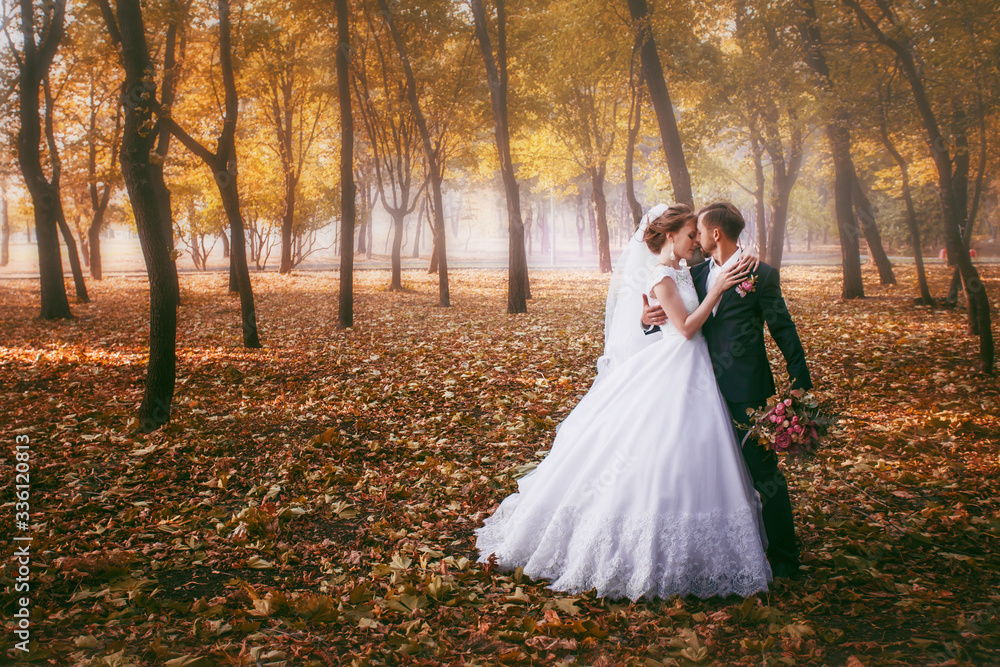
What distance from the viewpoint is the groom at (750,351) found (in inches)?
145

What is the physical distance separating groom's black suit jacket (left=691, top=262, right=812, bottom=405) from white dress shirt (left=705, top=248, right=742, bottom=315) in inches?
4.1

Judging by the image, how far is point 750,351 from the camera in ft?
12.4

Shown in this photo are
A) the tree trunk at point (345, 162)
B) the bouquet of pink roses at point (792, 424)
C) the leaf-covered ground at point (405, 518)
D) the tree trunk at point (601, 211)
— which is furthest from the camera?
the tree trunk at point (601, 211)

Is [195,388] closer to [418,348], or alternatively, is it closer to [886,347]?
[418,348]

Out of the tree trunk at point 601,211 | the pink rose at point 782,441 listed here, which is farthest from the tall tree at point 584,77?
the pink rose at point 782,441

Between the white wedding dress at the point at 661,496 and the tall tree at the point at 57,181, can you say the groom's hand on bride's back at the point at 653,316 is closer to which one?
the white wedding dress at the point at 661,496

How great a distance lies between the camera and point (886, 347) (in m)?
10.9

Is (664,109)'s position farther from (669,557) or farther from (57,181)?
(57,181)

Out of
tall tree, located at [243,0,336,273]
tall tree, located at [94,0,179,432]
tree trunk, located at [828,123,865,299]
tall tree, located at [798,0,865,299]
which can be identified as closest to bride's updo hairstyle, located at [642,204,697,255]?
tall tree, located at [94,0,179,432]

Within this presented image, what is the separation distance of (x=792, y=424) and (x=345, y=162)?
12.6m

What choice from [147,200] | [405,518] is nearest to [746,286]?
[405,518]

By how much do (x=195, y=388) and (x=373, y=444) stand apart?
13.2 ft

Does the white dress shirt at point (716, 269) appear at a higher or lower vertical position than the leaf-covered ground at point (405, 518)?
higher

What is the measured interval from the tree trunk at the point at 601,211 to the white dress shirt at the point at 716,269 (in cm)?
2879
